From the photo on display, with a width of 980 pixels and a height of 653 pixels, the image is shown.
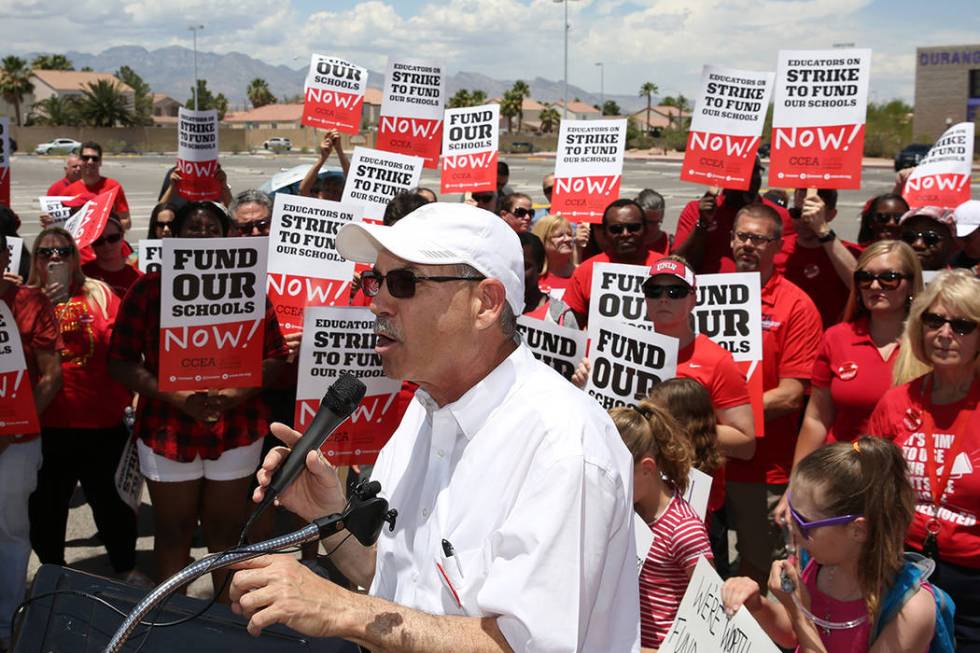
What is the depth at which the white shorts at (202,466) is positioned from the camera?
4.73 metres

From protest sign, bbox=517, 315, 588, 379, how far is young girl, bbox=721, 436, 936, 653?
179 cm

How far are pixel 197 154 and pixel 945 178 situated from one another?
20.8 ft

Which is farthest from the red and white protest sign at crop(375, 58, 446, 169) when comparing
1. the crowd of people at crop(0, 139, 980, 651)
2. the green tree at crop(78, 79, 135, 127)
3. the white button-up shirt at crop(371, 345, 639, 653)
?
the green tree at crop(78, 79, 135, 127)

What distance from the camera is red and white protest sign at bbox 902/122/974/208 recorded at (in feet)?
25.0

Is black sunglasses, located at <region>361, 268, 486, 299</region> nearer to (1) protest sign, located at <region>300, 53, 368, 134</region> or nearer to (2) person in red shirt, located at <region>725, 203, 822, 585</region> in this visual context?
(2) person in red shirt, located at <region>725, 203, 822, 585</region>

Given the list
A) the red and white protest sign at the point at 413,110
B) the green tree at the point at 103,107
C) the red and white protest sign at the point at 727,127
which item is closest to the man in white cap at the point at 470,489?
the red and white protest sign at the point at 727,127

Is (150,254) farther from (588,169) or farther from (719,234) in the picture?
(719,234)

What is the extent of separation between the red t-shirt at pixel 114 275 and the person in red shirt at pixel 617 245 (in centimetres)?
300

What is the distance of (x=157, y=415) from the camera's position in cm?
484

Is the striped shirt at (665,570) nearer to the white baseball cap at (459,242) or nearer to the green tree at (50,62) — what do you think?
the white baseball cap at (459,242)

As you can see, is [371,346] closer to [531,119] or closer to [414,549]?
[414,549]

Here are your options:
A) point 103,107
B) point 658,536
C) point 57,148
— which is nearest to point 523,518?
point 658,536

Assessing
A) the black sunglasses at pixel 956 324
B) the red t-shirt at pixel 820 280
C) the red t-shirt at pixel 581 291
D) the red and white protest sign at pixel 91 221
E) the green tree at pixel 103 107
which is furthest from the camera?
the green tree at pixel 103 107

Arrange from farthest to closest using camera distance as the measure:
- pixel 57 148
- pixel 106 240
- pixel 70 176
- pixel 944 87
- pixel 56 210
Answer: pixel 944 87, pixel 57 148, pixel 70 176, pixel 56 210, pixel 106 240
